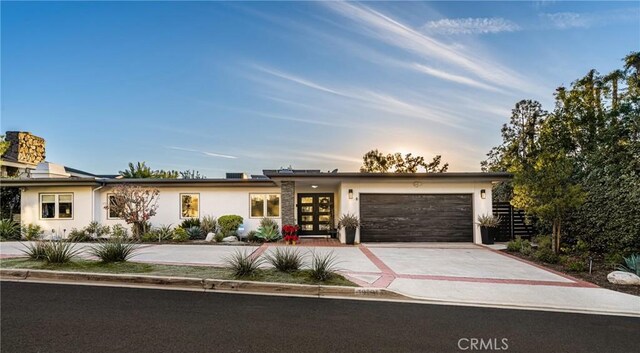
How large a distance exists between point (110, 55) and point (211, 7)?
14.9 feet

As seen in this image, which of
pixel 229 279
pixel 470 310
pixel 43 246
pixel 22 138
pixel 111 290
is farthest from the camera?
pixel 22 138

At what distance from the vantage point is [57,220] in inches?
629

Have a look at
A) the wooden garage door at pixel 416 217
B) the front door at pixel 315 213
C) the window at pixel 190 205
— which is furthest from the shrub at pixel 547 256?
the window at pixel 190 205

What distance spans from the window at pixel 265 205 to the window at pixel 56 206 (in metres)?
8.79

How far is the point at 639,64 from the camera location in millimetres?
13812

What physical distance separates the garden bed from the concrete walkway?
12.8 inches

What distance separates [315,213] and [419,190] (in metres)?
5.62

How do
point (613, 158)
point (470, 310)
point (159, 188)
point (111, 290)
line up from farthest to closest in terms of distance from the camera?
point (159, 188) → point (613, 158) → point (111, 290) → point (470, 310)

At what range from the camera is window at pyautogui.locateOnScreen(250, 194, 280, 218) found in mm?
16328

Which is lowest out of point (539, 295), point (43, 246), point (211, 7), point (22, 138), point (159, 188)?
point (539, 295)

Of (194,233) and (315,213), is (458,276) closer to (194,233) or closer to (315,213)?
(315,213)

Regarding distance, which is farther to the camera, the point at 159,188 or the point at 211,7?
the point at 159,188

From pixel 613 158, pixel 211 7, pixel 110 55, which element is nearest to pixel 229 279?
pixel 211 7

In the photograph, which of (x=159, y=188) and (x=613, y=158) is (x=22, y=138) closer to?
(x=159, y=188)
